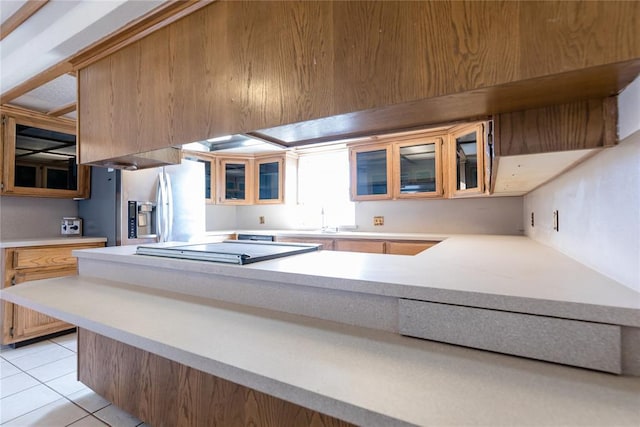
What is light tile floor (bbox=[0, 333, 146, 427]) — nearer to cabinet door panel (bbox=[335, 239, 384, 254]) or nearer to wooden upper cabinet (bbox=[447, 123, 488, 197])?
cabinet door panel (bbox=[335, 239, 384, 254])

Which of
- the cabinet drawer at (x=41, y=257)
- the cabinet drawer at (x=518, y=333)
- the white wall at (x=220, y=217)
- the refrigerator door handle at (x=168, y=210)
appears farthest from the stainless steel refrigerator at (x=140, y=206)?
the cabinet drawer at (x=518, y=333)

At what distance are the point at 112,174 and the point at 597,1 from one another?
3.59m

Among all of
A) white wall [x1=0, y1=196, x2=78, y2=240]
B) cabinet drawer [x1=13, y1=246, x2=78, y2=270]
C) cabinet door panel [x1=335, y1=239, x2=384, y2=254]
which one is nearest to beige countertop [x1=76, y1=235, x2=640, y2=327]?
cabinet door panel [x1=335, y1=239, x2=384, y2=254]

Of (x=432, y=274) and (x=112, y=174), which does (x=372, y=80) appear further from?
(x=112, y=174)

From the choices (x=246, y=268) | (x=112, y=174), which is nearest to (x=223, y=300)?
(x=246, y=268)

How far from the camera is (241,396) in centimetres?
125

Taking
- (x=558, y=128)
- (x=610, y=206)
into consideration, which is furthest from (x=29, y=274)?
(x=610, y=206)

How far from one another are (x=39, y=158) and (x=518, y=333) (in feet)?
13.6

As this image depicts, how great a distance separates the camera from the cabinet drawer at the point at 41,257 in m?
2.69

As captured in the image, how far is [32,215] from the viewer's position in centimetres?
321

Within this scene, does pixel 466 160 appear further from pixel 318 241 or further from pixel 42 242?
pixel 42 242

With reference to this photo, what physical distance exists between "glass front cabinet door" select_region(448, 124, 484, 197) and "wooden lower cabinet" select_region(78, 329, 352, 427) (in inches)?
98.8

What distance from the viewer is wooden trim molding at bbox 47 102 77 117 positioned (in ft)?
9.23

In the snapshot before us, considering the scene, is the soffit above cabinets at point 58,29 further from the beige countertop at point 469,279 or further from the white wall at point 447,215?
the white wall at point 447,215
